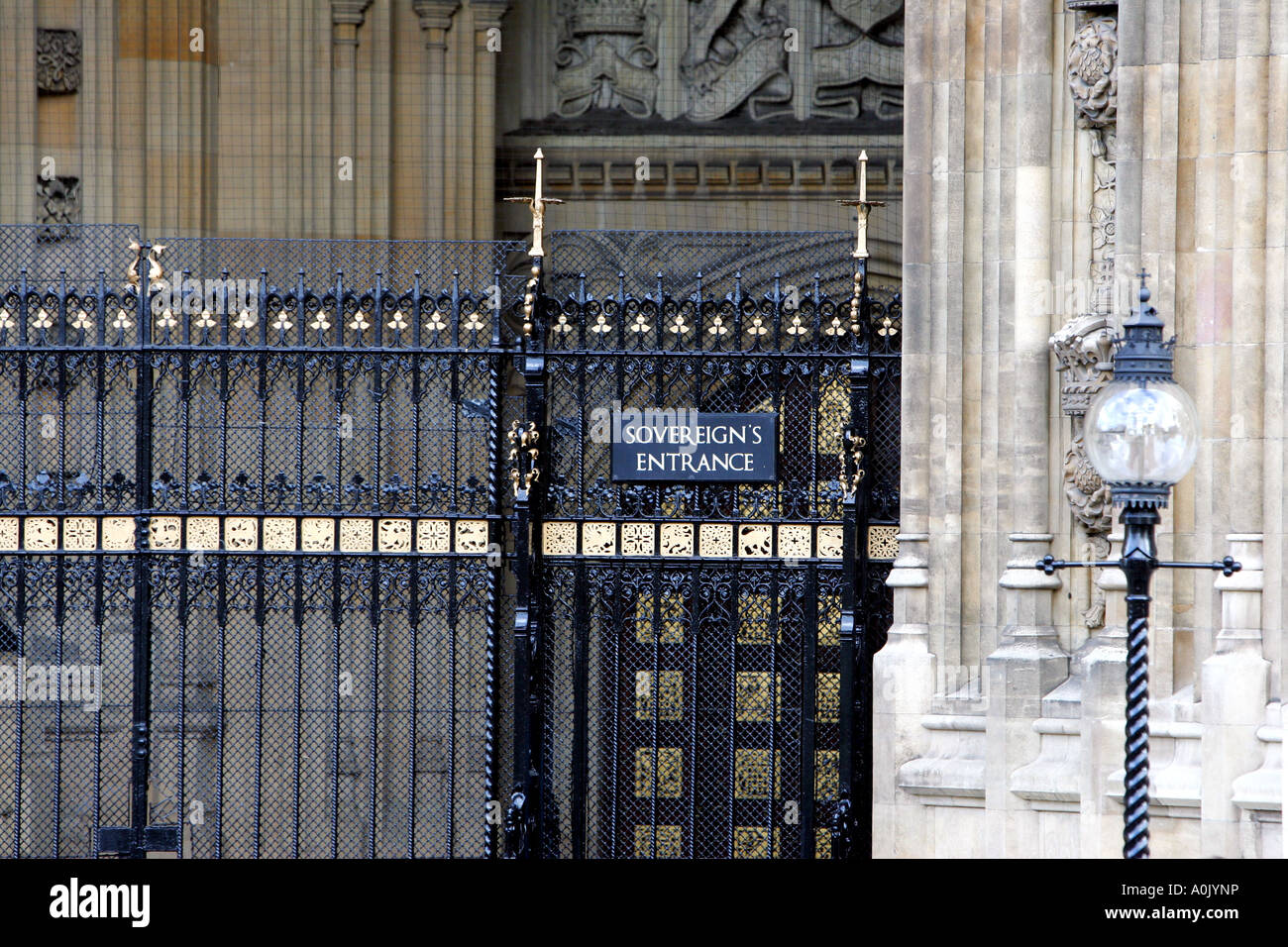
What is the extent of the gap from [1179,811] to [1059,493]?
1821 millimetres

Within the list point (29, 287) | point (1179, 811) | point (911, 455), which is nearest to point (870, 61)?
point (911, 455)

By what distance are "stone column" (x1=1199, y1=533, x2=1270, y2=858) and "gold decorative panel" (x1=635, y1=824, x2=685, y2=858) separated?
17.2ft

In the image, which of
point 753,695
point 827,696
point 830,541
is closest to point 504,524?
point 830,541

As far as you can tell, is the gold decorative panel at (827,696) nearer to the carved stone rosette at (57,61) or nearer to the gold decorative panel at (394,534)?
the gold decorative panel at (394,534)

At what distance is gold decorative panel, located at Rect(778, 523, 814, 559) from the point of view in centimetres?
1120

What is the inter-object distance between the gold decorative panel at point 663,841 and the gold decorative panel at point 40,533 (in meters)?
4.58

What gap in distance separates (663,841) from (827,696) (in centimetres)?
158

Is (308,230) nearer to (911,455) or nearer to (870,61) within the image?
(870,61)

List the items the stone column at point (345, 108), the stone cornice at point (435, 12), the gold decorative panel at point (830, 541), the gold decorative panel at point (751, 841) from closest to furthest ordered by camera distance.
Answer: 1. the gold decorative panel at point (830, 541)
2. the gold decorative panel at point (751, 841)
3. the stone column at point (345, 108)
4. the stone cornice at point (435, 12)

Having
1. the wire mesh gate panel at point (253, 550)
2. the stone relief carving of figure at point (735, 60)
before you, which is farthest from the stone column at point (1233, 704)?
the stone relief carving of figure at point (735, 60)

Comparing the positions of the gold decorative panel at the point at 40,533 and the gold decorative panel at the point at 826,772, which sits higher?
the gold decorative panel at the point at 40,533

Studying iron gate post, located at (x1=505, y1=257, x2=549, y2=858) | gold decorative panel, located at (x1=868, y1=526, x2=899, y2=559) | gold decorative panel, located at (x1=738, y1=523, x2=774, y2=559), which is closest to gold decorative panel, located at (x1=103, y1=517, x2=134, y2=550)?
iron gate post, located at (x1=505, y1=257, x2=549, y2=858)

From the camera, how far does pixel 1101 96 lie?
9.93m

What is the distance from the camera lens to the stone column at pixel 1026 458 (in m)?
9.98
